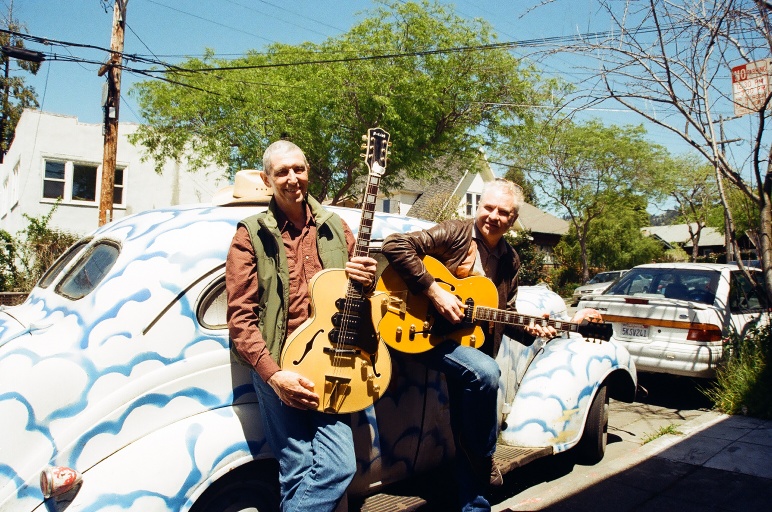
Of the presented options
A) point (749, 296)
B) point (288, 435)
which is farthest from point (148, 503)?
point (749, 296)

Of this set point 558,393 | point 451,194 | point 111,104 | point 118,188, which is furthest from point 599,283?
point 558,393

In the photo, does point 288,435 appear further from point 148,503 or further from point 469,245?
point 469,245

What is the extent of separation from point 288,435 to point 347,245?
105cm

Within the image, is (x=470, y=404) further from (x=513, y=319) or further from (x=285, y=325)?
(x=285, y=325)

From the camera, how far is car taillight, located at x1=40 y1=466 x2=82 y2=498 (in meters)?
2.36

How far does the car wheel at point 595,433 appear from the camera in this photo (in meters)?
4.84

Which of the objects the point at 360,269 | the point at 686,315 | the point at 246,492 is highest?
the point at 360,269

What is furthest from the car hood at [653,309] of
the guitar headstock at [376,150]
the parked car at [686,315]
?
the guitar headstock at [376,150]

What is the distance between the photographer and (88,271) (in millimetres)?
3141

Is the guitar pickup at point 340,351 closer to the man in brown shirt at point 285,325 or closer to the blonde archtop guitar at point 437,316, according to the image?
the man in brown shirt at point 285,325

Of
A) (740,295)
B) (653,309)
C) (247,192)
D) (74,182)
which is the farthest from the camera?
(74,182)

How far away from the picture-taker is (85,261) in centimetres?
327

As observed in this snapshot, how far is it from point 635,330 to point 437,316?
16.4 feet

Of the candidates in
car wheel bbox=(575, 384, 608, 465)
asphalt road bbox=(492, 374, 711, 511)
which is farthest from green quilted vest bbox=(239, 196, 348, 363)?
car wheel bbox=(575, 384, 608, 465)
